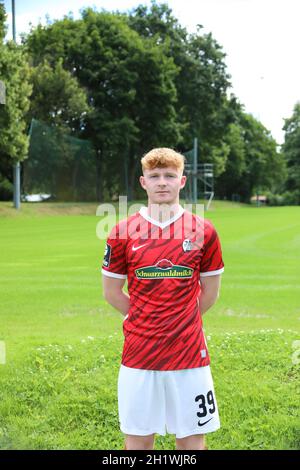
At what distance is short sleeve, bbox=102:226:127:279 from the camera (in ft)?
12.1

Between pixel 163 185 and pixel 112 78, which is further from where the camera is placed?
pixel 112 78

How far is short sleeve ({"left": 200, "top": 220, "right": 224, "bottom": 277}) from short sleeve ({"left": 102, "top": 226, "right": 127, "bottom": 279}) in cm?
49

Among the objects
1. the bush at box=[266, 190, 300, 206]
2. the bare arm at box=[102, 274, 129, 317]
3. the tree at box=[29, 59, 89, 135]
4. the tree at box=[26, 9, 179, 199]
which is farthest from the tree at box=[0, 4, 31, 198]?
the bush at box=[266, 190, 300, 206]

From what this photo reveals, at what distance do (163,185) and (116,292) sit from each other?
76 centimetres

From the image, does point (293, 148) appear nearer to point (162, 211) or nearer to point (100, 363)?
point (100, 363)

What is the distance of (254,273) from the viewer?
15.5 meters

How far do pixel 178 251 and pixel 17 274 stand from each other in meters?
12.2

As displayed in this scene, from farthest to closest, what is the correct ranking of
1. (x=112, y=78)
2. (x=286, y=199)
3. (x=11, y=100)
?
1. (x=286, y=199)
2. (x=112, y=78)
3. (x=11, y=100)

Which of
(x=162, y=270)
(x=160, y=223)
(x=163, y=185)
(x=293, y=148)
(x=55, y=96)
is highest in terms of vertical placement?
(x=293, y=148)

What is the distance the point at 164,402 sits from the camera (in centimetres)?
358

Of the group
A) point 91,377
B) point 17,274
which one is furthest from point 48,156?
point 91,377

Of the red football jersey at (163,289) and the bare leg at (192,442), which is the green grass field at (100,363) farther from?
the red football jersey at (163,289)

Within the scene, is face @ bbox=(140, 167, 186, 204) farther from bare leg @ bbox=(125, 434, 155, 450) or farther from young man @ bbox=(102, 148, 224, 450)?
bare leg @ bbox=(125, 434, 155, 450)

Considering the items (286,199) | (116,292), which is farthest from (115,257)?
(286,199)
